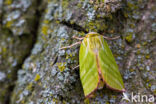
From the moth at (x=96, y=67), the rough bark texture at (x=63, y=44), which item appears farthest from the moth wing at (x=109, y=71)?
the rough bark texture at (x=63, y=44)

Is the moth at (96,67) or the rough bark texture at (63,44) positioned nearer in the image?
the moth at (96,67)

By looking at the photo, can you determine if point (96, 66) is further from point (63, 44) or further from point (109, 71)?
point (63, 44)

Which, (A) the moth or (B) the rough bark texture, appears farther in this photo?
(B) the rough bark texture

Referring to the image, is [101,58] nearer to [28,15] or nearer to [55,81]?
[55,81]

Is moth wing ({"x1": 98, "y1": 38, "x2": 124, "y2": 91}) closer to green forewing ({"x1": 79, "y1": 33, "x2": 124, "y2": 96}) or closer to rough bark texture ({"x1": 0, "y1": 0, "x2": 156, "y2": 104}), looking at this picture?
green forewing ({"x1": 79, "y1": 33, "x2": 124, "y2": 96})

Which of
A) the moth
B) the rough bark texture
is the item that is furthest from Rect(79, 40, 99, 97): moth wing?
the rough bark texture

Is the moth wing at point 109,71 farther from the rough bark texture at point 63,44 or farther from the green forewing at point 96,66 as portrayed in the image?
the rough bark texture at point 63,44
